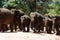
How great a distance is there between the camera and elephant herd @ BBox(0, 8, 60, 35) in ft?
46.3

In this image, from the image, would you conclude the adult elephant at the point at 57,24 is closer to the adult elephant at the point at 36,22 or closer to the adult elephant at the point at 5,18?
the adult elephant at the point at 36,22

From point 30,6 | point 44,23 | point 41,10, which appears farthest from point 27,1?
point 44,23

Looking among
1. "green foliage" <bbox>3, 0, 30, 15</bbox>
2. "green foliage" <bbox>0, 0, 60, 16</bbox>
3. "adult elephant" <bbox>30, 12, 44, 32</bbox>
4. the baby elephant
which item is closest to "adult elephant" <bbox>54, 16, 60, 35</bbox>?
"adult elephant" <bbox>30, 12, 44, 32</bbox>

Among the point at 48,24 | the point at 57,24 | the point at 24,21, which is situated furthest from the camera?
the point at 48,24

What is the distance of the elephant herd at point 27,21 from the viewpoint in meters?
14.1

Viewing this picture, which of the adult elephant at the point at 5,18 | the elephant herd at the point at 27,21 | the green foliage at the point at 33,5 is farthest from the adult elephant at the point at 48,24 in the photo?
the green foliage at the point at 33,5

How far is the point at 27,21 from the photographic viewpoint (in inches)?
557

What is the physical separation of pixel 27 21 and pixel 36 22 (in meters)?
0.60

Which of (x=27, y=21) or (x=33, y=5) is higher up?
(x=33, y=5)

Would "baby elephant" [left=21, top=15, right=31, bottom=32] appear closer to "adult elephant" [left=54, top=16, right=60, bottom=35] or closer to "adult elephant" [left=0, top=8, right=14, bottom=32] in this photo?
"adult elephant" [left=0, top=8, right=14, bottom=32]

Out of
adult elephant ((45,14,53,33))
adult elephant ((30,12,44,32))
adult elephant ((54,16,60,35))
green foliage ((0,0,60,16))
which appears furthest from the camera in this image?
green foliage ((0,0,60,16))

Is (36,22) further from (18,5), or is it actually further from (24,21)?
(18,5)

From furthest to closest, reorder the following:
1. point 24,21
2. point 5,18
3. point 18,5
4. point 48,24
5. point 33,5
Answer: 1. point 33,5
2. point 18,5
3. point 48,24
4. point 5,18
5. point 24,21

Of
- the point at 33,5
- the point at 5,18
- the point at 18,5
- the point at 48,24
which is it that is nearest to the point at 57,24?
the point at 48,24
